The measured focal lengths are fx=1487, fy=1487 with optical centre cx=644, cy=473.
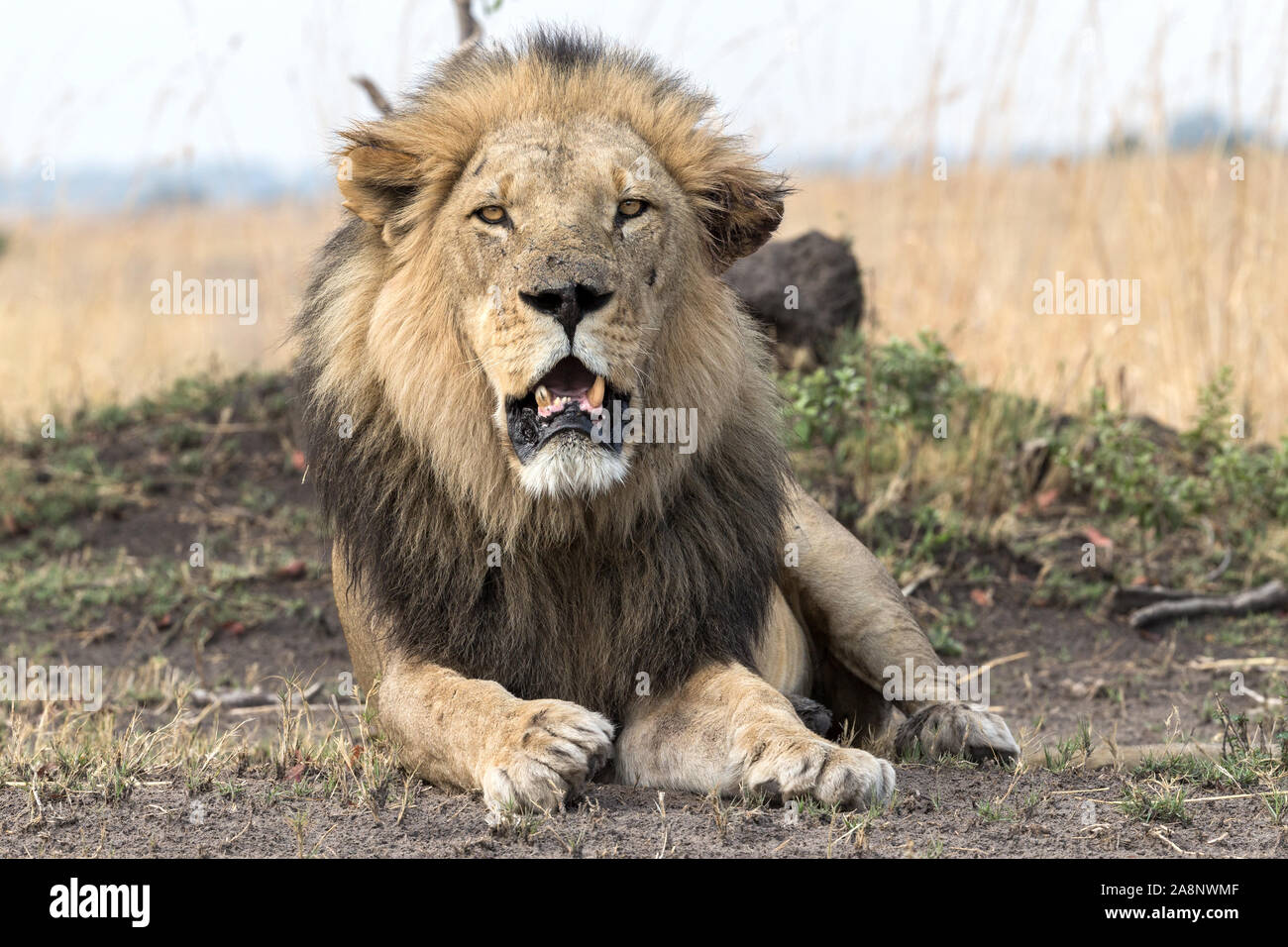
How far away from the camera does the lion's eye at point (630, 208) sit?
11.9ft

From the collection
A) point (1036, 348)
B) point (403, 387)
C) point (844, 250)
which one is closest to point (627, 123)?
point (403, 387)

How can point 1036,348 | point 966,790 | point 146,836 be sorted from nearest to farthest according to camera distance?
point 146,836
point 966,790
point 1036,348

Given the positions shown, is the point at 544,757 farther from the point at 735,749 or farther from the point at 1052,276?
the point at 1052,276

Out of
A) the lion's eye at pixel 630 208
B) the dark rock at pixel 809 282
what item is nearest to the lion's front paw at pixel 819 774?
the lion's eye at pixel 630 208

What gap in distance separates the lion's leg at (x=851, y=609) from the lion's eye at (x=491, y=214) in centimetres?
143

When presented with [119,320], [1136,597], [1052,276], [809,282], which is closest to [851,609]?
[1136,597]

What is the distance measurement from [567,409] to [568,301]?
10.2 inches

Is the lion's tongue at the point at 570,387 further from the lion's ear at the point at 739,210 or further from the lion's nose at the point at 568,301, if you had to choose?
the lion's ear at the point at 739,210

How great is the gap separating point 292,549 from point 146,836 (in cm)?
389

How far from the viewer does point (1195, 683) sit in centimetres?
578

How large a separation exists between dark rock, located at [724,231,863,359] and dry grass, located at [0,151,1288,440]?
0.17 m
